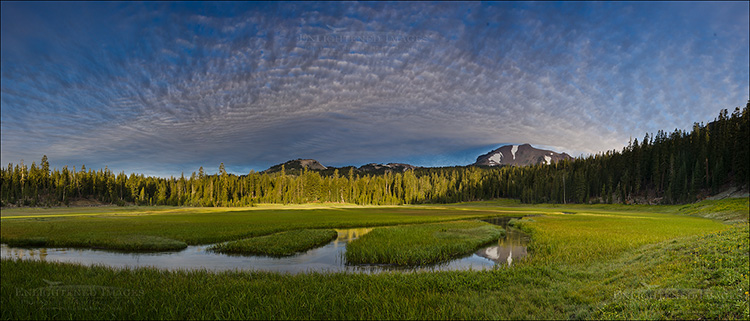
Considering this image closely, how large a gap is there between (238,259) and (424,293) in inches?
659

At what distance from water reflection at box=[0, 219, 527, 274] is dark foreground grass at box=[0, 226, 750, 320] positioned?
4903mm

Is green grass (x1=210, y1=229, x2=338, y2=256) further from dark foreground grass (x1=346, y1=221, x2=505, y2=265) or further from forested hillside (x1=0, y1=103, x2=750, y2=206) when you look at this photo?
forested hillside (x1=0, y1=103, x2=750, y2=206)

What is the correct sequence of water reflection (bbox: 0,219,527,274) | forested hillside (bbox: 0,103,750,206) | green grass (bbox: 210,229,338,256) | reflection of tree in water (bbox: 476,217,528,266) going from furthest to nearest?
forested hillside (bbox: 0,103,750,206) < green grass (bbox: 210,229,338,256) < reflection of tree in water (bbox: 476,217,528,266) < water reflection (bbox: 0,219,527,274)

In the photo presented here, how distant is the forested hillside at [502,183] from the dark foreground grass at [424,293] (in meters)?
99.7

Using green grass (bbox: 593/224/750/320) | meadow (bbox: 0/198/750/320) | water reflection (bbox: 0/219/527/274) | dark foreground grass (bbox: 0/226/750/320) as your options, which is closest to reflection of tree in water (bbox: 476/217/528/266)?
water reflection (bbox: 0/219/527/274)

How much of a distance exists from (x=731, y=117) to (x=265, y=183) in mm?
173653

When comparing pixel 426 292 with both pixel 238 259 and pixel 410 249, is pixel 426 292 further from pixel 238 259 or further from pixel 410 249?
pixel 238 259

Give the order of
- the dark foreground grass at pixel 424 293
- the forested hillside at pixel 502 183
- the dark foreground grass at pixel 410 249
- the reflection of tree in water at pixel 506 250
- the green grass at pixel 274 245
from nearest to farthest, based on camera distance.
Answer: the dark foreground grass at pixel 424 293 < the dark foreground grass at pixel 410 249 < the reflection of tree in water at pixel 506 250 < the green grass at pixel 274 245 < the forested hillside at pixel 502 183

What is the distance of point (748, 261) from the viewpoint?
12.0 meters

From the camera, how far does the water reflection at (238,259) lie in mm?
20453

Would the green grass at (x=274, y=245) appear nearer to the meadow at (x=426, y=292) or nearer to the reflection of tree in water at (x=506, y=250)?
the meadow at (x=426, y=292)

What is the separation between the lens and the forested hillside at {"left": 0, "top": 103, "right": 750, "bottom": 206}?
93.6m

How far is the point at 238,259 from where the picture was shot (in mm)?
23484

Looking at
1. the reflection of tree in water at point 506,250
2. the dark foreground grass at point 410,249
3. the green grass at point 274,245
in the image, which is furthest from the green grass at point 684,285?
the green grass at point 274,245
